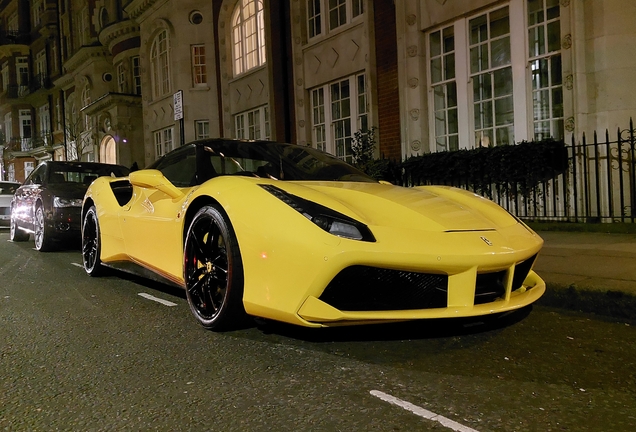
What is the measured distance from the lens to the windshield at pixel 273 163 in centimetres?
435

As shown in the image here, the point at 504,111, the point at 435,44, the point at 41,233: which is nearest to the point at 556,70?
the point at 504,111

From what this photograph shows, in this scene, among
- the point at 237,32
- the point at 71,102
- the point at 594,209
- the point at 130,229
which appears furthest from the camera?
the point at 71,102

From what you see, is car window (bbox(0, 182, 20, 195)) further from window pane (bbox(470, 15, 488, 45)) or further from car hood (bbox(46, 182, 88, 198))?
window pane (bbox(470, 15, 488, 45))

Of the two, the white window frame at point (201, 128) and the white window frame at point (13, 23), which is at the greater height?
the white window frame at point (13, 23)

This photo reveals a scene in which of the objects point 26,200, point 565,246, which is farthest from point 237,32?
point 565,246

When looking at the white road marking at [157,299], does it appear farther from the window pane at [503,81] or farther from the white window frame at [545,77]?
the window pane at [503,81]

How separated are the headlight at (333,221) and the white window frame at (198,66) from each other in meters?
17.5

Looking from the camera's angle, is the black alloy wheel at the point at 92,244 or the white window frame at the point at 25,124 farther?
the white window frame at the point at 25,124

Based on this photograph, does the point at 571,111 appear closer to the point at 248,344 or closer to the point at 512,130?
the point at 512,130

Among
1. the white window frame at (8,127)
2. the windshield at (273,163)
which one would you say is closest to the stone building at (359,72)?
the windshield at (273,163)

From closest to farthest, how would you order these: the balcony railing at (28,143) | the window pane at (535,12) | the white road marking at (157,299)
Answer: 1. the white road marking at (157,299)
2. the window pane at (535,12)
3. the balcony railing at (28,143)

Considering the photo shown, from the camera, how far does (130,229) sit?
4.89 m

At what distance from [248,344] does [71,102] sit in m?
34.4

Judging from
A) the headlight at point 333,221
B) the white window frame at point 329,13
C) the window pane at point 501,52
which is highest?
the white window frame at point 329,13
